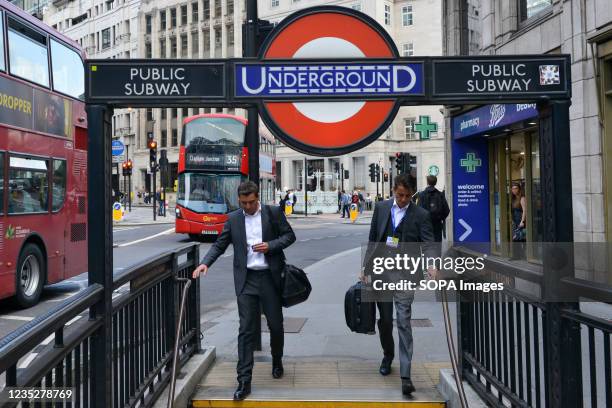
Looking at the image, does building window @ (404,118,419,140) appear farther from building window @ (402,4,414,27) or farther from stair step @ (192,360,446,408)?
stair step @ (192,360,446,408)

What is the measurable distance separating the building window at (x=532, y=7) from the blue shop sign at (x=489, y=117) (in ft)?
5.99

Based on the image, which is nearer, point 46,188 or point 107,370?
point 107,370

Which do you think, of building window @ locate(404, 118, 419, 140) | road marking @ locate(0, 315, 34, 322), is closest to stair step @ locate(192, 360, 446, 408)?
road marking @ locate(0, 315, 34, 322)

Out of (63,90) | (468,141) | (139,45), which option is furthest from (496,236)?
(139,45)

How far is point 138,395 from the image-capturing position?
13.6ft

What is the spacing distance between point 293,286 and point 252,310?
40cm

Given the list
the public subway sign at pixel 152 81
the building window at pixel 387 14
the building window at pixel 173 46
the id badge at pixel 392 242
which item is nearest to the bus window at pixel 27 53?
the public subway sign at pixel 152 81

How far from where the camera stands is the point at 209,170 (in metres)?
22.0

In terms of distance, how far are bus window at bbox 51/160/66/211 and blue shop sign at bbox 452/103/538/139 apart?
8.16m

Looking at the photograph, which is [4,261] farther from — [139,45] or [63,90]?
[139,45]

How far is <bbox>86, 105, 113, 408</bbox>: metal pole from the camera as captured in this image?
3527mm

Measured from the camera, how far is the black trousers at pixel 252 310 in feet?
16.4

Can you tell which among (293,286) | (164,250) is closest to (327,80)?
(293,286)

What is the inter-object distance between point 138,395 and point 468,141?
11817 mm
